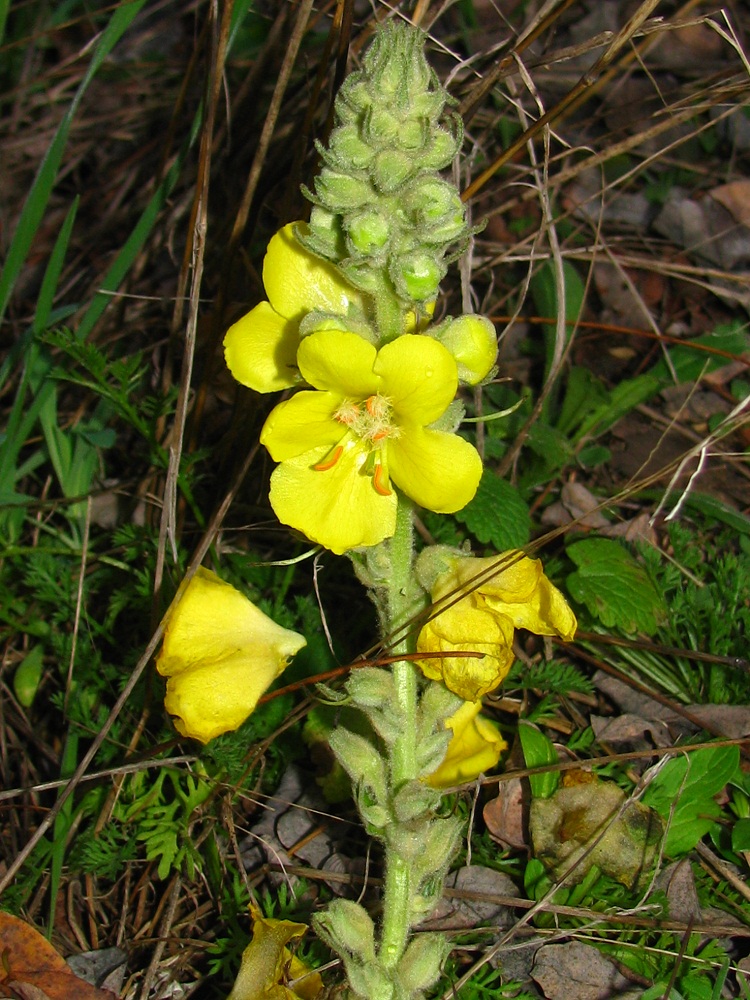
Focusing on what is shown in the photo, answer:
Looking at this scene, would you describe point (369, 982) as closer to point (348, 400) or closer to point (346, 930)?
point (346, 930)

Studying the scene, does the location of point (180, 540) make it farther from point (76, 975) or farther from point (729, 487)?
point (729, 487)

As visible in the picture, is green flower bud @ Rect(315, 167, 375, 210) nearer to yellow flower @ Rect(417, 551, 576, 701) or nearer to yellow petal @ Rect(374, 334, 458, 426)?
yellow petal @ Rect(374, 334, 458, 426)

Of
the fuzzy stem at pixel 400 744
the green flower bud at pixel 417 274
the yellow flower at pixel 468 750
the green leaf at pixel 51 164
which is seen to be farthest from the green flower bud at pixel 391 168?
the green leaf at pixel 51 164

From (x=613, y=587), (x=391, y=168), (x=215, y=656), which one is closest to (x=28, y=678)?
(x=215, y=656)

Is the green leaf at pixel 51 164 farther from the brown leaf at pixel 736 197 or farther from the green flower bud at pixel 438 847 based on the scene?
the brown leaf at pixel 736 197

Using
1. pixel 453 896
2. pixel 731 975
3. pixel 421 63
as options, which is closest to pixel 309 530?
pixel 421 63

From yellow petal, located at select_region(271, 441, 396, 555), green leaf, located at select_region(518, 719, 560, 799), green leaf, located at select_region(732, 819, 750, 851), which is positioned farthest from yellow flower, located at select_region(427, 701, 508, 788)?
yellow petal, located at select_region(271, 441, 396, 555)

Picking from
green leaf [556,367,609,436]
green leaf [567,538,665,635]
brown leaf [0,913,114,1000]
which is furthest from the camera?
green leaf [556,367,609,436]
